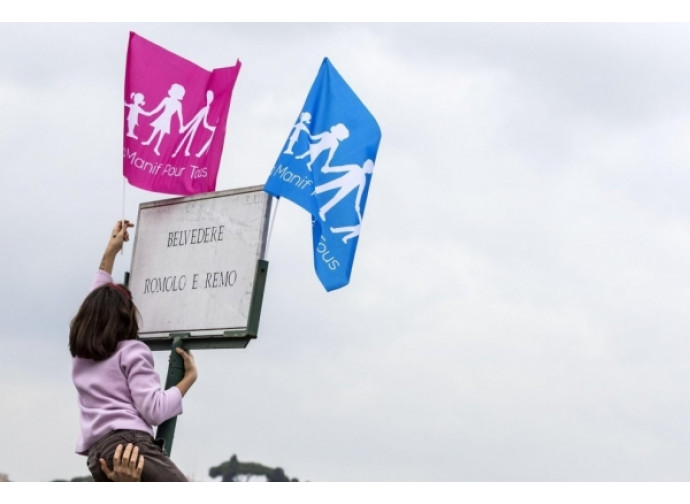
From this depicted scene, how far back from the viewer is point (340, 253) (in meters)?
7.73

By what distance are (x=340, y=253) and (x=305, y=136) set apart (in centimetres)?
99

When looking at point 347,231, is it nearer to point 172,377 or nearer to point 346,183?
point 346,183

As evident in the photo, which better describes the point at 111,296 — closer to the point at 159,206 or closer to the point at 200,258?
the point at 200,258

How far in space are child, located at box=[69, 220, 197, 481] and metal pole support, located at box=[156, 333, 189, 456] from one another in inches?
30.8

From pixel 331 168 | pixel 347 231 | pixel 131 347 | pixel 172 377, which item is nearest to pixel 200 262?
pixel 172 377

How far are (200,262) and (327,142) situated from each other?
132 centimetres

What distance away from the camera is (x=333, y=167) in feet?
26.0

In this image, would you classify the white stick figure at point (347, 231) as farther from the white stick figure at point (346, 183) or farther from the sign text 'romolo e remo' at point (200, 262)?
the sign text 'romolo e remo' at point (200, 262)

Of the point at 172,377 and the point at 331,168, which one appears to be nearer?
the point at 172,377

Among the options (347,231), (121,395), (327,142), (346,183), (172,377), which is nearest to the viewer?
(121,395)

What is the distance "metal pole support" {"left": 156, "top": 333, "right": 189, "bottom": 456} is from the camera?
6832mm

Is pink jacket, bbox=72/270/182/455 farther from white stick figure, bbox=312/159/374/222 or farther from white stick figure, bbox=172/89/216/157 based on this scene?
white stick figure, bbox=172/89/216/157

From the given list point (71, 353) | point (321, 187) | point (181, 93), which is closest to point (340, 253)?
point (321, 187)

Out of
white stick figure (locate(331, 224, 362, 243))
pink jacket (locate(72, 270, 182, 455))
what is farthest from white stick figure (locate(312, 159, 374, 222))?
pink jacket (locate(72, 270, 182, 455))
